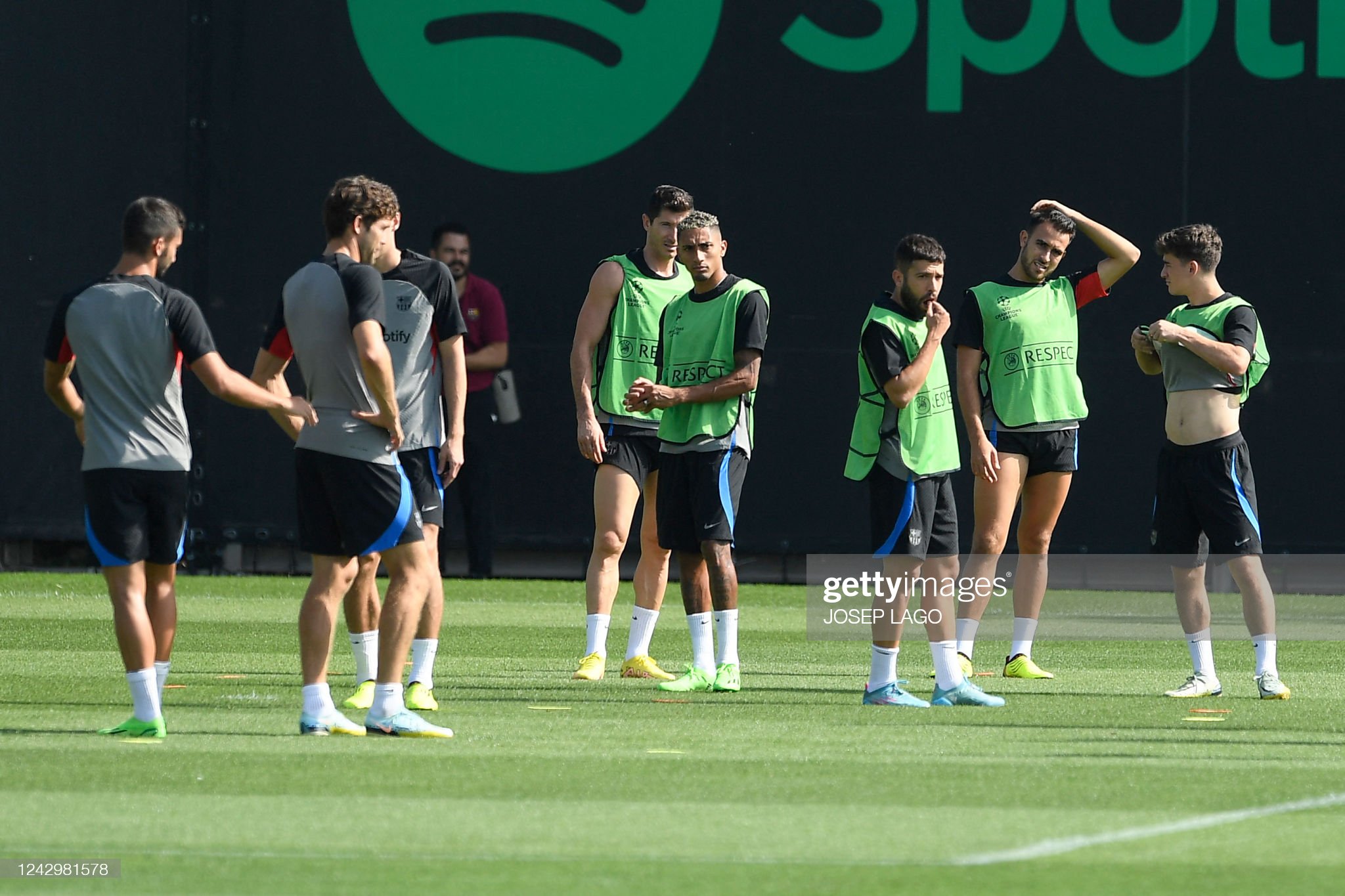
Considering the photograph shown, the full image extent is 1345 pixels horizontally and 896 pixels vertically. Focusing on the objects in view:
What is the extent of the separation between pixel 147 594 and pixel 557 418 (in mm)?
7455

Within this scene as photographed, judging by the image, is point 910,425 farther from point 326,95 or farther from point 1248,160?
point 326,95

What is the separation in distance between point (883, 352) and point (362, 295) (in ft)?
7.88

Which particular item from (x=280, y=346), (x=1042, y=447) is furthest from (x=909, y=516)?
(x=280, y=346)

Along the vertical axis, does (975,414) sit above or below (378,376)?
below

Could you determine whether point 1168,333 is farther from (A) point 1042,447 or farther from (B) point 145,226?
(B) point 145,226

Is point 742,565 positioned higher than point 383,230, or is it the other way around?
point 383,230

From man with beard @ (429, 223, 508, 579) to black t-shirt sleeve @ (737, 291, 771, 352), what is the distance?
5.05m

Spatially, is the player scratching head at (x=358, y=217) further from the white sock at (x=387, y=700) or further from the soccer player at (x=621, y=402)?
the soccer player at (x=621, y=402)

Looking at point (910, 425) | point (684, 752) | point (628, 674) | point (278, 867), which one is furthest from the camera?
point (628, 674)

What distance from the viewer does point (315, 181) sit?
14477 mm

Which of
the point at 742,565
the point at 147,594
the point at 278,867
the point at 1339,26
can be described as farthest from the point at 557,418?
the point at 278,867

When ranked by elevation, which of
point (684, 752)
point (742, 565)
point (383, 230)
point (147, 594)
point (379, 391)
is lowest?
point (742, 565)

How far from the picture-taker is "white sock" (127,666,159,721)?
6641mm

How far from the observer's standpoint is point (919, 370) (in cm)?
796
